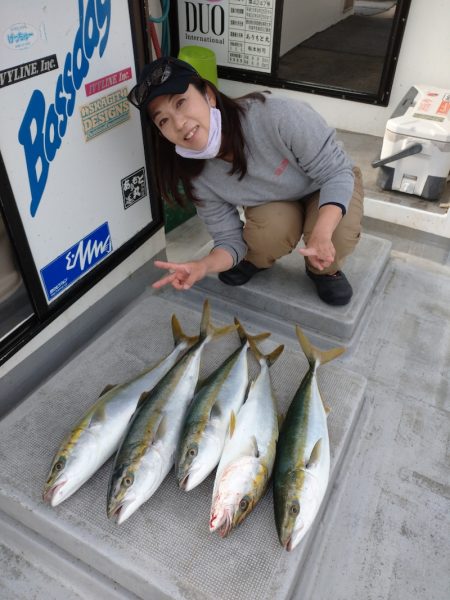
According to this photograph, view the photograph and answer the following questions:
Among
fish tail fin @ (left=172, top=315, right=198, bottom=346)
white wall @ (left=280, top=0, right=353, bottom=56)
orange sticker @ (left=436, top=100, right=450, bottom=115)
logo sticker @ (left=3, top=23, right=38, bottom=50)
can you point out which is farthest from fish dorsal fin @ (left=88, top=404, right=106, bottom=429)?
white wall @ (left=280, top=0, right=353, bottom=56)

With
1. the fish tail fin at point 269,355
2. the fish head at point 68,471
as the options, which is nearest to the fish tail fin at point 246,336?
the fish tail fin at point 269,355

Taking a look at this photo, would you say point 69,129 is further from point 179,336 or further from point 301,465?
point 301,465

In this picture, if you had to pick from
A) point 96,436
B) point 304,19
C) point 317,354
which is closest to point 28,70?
point 96,436

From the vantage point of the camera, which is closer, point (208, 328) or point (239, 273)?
point (208, 328)

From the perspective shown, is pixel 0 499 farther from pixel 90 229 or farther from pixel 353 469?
pixel 353 469

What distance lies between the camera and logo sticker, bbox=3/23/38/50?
143 cm

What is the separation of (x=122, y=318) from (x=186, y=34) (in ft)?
10.1

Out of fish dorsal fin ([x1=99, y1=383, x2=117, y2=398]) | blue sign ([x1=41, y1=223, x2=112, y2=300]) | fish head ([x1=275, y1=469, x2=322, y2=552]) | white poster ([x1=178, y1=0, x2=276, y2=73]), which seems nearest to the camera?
fish head ([x1=275, y1=469, x2=322, y2=552])

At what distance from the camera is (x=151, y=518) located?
144 centimetres

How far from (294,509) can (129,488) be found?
0.49 meters

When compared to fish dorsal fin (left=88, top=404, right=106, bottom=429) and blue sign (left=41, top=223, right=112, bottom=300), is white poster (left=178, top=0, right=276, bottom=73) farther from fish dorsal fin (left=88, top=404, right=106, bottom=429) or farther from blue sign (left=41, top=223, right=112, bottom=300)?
fish dorsal fin (left=88, top=404, right=106, bottom=429)

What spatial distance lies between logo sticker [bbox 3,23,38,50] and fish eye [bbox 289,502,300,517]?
5.34 feet

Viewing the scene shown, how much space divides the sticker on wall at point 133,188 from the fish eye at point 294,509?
149 cm

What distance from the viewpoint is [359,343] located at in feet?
7.32
